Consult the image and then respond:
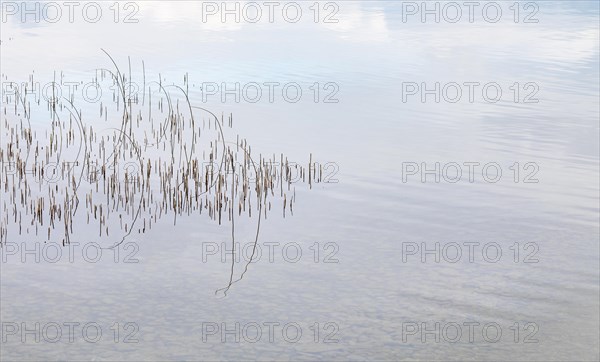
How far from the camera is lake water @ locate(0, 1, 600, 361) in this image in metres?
9.44

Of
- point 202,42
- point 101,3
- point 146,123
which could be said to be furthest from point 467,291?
point 101,3

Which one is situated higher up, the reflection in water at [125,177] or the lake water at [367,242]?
the reflection in water at [125,177]

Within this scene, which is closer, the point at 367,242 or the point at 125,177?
the point at 367,242

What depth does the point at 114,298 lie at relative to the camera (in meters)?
10.2

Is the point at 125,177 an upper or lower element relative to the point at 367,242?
upper

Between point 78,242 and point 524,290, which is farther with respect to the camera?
point 78,242

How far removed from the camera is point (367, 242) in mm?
12477

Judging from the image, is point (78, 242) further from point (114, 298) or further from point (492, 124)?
point (492, 124)

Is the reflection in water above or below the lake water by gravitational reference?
above

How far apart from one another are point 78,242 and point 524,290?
521 centimetres

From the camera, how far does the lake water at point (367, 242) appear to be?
9438mm

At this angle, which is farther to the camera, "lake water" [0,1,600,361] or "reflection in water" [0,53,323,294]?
"reflection in water" [0,53,323,294]

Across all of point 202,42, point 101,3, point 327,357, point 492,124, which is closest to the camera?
point 327,357

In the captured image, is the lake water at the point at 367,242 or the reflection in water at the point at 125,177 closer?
the lake water at the point at 367,242
